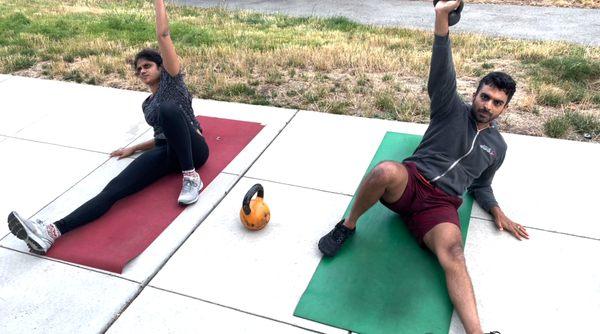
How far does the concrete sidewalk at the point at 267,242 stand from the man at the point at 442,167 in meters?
0.30

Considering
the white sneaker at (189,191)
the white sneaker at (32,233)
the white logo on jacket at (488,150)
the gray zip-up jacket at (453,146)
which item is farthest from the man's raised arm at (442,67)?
Answer: the white sneaker at (32,233)

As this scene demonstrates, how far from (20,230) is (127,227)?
0.66 meters

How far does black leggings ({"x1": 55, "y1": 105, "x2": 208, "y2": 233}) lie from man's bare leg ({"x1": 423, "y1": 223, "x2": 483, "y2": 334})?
1.92m

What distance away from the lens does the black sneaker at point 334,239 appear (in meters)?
3.17

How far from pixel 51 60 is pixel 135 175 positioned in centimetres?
462

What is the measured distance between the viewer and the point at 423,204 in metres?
3.15

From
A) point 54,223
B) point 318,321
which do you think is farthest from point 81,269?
point 318,321

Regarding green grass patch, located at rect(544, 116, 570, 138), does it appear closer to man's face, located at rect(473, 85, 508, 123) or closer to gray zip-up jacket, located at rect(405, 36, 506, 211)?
gray zip-up jacket, located at rect(405, 36, 506, 211)

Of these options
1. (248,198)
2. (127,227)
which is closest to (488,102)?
(248,198)

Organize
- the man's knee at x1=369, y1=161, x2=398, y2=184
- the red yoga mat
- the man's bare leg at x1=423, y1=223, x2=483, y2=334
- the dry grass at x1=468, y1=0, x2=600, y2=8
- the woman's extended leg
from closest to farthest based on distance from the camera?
the man's bare leg at x1=423, y1=223, x2=483, y2=334
the man's knee at x1=369, y1=161, x2=398, y2=184
the red yoga mat
the woman's extended leg
the dry grass at x1=468, y1=0, x2=600, y2=8

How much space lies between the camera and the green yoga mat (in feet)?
8.87

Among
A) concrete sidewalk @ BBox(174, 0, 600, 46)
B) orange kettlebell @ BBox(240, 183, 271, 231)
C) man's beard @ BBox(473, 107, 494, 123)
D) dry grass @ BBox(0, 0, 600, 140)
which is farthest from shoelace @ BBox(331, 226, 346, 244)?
concrete sidewalk @ BBox(174, 0, 600, 46)

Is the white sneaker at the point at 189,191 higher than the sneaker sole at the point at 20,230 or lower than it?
lower

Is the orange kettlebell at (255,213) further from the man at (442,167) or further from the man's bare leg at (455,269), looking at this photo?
the man's bare leg at (455,269)
